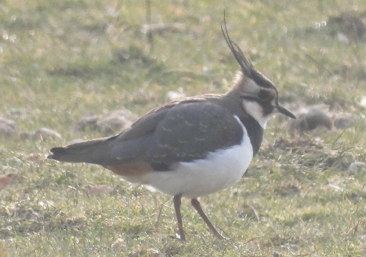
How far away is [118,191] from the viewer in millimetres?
7355

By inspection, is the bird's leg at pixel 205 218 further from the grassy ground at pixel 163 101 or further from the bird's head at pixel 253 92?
the bird's head at pixel 253 92

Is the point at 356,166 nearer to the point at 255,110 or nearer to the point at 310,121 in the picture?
the point at 310,121

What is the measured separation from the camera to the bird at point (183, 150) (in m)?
6.22

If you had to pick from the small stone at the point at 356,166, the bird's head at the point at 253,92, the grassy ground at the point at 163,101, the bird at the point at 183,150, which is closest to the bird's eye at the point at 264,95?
the bird's head at the point at 253,92

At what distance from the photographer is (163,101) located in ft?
32.6

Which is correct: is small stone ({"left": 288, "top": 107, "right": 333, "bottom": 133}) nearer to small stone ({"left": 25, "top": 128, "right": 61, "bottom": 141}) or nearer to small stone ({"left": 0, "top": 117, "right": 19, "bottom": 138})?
small stone ({"left": 25, "top": 128, "right": 61, "bottom": 141})

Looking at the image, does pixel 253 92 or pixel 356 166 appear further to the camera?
pixel 356 166

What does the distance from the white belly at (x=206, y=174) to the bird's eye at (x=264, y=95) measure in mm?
605

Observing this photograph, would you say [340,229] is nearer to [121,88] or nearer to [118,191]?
[118,191]

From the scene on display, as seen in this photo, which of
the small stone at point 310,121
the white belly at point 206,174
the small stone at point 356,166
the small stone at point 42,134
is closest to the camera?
the white belly at point 206,174

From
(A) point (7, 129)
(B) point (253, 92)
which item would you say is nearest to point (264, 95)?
(B) point (253, 92)

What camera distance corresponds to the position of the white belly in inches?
243

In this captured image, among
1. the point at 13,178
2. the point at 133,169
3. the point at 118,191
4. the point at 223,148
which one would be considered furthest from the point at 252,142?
the point at 13,178

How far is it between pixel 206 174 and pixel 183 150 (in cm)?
25
